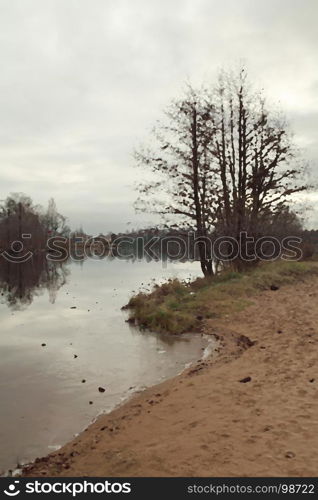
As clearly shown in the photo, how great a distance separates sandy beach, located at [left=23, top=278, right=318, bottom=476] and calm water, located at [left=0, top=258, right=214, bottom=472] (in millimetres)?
550

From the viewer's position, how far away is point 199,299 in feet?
49.4

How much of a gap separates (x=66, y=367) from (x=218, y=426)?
4.83 meters

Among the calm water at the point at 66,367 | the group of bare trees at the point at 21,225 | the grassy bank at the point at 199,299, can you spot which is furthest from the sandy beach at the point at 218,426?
the group of bare trees at the point at 21,225

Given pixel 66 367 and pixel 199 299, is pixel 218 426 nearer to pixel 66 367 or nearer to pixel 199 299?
pixel 66 367

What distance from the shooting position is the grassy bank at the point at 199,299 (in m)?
12.7

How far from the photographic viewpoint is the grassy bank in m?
12.7

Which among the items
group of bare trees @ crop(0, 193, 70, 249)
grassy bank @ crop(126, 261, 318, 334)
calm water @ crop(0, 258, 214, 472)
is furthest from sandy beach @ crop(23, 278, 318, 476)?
group of bare trees @ crop(0, 193, 70, 249)

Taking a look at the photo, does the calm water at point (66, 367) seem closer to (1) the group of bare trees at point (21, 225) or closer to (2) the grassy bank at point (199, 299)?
(2) the grassy bank at point (199, 299)

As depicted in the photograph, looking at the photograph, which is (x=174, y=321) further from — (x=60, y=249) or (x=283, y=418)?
(x=60, y=249)

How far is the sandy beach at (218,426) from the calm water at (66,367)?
550 millimetres

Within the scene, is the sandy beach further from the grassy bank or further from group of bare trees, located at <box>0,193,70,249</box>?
group of bare trees, located at <box>0,193,70,249</box>

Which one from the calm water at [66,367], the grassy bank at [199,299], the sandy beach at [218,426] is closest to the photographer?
the sandy beach at [218,426]

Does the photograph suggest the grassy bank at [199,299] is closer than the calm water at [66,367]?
No

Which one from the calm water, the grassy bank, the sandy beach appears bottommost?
the calm water
